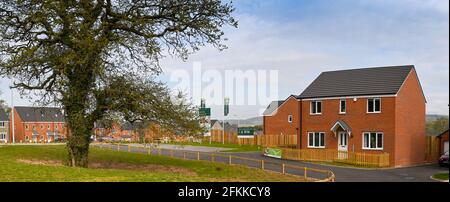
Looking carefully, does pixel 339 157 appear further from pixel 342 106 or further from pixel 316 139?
pixel 342 106

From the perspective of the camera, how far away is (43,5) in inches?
870

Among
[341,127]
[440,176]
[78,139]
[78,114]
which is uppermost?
[78,114]

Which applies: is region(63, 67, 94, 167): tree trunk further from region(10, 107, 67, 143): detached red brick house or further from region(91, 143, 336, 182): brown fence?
region(10, 107, 67, 143): detached red brick house

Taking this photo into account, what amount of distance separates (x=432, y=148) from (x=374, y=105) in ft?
32.6

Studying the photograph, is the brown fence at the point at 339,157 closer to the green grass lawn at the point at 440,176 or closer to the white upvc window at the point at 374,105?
the white upvc window at the point at 374,105

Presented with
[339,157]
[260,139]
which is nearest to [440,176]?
[339,157]

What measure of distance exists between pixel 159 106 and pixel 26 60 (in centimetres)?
690

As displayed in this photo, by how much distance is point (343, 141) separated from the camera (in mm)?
43719

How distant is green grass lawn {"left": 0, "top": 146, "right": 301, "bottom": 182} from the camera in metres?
17.0

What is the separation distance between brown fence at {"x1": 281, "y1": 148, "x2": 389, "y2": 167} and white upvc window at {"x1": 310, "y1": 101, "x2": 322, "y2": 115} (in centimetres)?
429

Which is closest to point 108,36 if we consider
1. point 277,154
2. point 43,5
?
point 43,5

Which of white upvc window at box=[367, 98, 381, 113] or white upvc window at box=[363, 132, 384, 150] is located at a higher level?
white upvc window at box=[367, 98, 381, 113]

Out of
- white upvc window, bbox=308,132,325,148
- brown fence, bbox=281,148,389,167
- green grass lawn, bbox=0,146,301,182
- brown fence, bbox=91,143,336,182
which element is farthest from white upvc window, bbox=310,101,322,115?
green grass lawn, bbox=0,146,301,182
